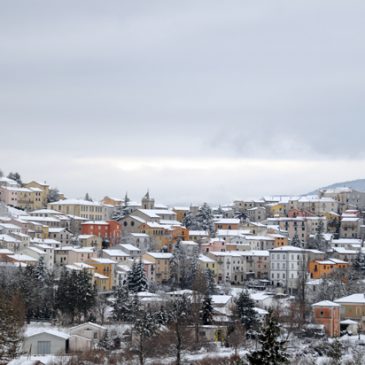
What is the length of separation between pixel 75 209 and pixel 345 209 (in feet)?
112

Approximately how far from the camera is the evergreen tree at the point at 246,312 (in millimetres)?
63209

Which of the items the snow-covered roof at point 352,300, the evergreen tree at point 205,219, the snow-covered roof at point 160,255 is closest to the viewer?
the snow-covered roof at point 352,300

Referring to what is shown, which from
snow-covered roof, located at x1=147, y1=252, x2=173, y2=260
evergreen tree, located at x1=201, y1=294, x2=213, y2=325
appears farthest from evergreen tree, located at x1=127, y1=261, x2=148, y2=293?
evergreen tree, located at x1=201, y1=294, x2=213, y2=325

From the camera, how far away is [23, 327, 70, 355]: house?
56.1 m

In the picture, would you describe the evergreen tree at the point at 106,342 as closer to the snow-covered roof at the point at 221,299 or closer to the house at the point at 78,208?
the snow-covered roof at the point at 221,299

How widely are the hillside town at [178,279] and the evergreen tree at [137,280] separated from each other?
0.10m

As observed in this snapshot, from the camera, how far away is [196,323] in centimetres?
6075

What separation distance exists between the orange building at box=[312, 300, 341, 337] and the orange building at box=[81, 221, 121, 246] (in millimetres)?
32411

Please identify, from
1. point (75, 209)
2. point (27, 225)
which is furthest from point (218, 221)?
point (27, 225)

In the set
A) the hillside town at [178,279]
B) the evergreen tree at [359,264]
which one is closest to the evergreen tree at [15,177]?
the hillside town at [178,279]


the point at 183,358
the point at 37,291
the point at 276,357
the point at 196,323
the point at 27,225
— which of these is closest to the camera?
the point at 276,357

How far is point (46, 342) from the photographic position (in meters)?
56.8

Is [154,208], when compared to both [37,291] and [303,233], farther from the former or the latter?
[37,291]

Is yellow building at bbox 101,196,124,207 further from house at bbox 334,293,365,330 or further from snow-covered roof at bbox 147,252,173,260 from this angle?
house at bbox 334,293,365,330
